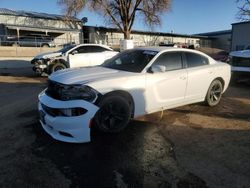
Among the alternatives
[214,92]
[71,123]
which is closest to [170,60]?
[214,92]

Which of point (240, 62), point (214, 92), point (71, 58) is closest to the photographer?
point (214, 92)

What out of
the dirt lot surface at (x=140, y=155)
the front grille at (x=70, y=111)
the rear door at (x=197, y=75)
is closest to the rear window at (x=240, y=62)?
the rear door at (x=197, y=75)

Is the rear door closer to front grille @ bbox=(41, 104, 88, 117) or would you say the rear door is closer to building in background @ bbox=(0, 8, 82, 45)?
front grille @ bbox=(41, 104, 88, 117)

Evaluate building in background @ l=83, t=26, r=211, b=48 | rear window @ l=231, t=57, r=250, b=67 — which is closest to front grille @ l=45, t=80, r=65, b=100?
rear window @ l=231, t=57, r=250, b=67

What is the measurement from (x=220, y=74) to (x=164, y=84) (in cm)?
207

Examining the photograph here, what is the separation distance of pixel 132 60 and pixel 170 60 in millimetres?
813

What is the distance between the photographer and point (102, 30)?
33.2 m

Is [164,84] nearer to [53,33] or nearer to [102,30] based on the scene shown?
[53,33]

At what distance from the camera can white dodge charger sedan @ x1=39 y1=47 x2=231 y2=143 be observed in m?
3.91

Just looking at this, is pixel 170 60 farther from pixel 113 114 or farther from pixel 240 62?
pixel 240 62

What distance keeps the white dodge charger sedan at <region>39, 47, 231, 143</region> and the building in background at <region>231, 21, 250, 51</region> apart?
3419 cm

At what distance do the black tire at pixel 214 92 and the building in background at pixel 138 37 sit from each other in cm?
2125

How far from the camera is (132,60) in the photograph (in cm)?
526

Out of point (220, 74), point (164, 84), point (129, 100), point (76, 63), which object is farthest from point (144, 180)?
point (76, 63)
